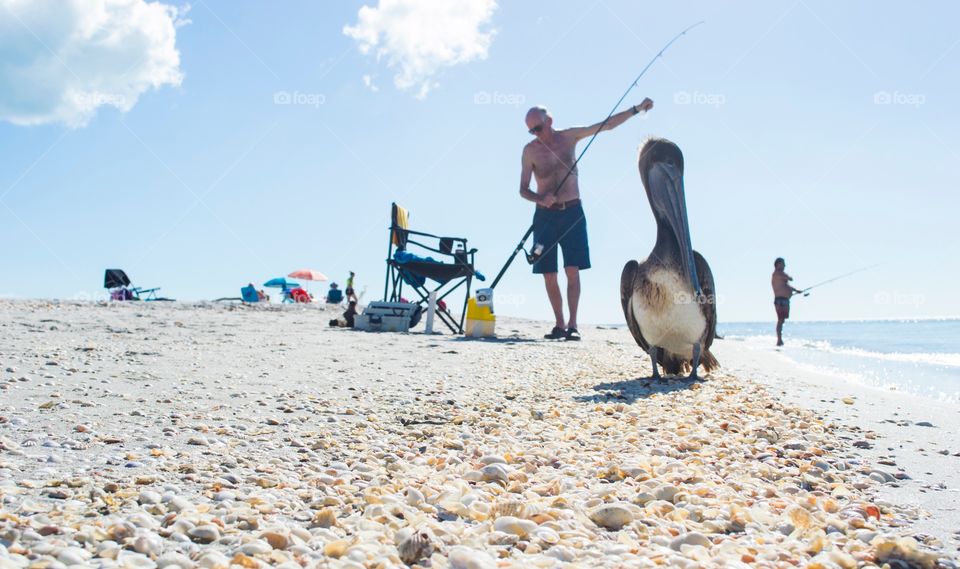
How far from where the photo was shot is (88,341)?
591 cm

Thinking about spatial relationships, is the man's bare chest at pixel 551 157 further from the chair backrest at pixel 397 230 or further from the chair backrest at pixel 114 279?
the chair backrest at pixel 114 279

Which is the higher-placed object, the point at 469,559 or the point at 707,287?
the point at 707,287

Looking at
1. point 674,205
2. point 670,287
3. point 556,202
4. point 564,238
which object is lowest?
point 670,287

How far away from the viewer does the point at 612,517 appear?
170 centimetres

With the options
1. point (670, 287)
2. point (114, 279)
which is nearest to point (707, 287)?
point (670, 287)

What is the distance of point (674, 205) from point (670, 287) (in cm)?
69

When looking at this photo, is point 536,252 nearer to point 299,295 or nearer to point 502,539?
point 502,539

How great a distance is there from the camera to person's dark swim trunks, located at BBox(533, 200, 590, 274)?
807 centimetres

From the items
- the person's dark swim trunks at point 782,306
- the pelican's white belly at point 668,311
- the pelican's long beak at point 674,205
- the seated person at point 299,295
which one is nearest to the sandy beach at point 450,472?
the pelican's white belly at point 668,311

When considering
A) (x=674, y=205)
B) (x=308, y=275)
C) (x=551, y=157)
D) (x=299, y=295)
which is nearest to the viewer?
(x=674, y=205)

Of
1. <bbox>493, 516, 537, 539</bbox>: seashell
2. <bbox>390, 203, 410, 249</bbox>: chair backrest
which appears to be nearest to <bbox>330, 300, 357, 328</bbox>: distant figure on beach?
<bbox>390, 203, 410, 249</bbox>: chair backrest

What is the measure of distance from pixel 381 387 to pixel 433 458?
1743 millimetres

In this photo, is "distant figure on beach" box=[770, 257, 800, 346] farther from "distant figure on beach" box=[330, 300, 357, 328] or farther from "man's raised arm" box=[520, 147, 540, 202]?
"distant figure on beach" box=[330, 300, 357, 328]

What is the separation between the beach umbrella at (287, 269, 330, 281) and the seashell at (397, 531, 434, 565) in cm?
3168
